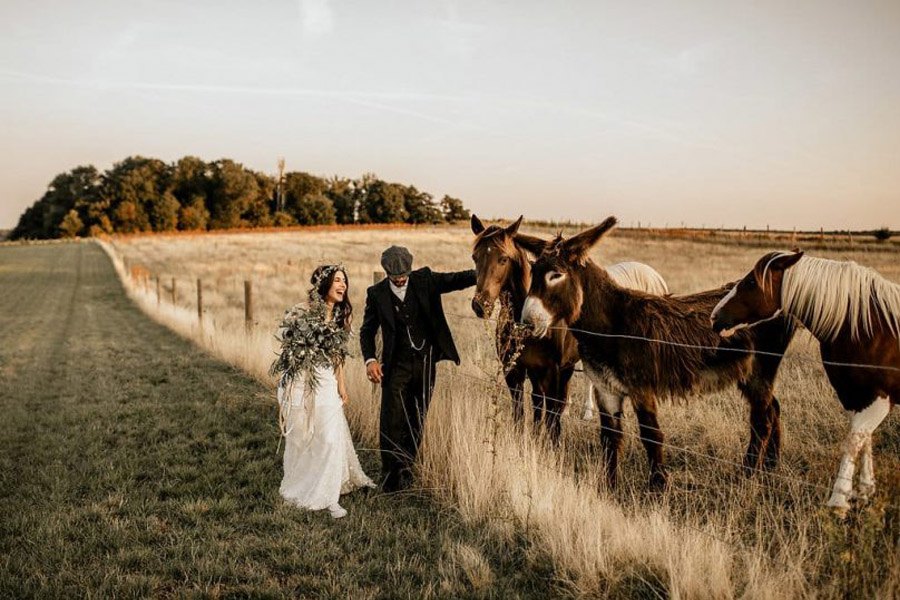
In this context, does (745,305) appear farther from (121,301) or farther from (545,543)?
(121,301)

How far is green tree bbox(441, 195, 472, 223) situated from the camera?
72.9 meters

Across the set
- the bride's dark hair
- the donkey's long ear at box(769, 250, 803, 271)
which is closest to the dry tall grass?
the donkey's long ear at box(769, 250, 803, 271)

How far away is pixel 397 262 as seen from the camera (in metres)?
4.91

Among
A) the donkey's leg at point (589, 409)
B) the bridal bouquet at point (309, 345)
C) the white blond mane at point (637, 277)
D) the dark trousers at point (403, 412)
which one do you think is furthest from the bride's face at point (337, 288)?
the white blond mane at point (637, 277)

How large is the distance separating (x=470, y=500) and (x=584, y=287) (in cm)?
→ 199

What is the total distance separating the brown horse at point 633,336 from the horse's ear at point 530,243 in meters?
0.58

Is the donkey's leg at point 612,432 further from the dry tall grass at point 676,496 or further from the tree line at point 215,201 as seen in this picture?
the tree line at point 215,201

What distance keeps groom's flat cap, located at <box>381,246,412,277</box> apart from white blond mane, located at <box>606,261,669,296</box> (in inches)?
130

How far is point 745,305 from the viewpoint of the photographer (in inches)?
159

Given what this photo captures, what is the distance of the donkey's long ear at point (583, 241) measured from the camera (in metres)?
4.66

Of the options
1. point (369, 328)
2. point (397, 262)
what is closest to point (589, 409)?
point (369, 328)

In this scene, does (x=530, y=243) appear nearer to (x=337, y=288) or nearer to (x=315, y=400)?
(x=337, y=288)

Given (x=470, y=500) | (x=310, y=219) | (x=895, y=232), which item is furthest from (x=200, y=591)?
(x=310, y=219)

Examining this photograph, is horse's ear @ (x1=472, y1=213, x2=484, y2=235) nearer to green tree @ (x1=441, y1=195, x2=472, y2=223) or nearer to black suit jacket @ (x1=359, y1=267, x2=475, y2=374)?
black suit jacket @ (x1=359, y1=267, x2=475, y2=374)
